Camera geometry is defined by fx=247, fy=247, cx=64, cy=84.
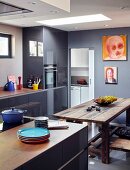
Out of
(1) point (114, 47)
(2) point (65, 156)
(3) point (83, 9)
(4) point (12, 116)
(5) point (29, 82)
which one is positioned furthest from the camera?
(1) point (114, 47)

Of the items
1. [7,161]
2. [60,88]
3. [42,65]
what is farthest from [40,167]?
[60,88]

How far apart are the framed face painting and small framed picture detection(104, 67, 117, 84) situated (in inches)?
11.5

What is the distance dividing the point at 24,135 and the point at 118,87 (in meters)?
4.85

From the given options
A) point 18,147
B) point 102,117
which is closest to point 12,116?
point 18,147

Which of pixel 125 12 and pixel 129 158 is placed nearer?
pixel 129 158

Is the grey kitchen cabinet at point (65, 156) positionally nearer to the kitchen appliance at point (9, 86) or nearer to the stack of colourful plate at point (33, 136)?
the stack of colourful plate at point (33, 136)

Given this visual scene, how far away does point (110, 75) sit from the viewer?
6.60 metres

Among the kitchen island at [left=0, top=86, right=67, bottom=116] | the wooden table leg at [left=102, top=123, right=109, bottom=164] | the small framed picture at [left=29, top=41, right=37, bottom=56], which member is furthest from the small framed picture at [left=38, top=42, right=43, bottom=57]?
the wooden table leg at [left=102, top=123, right=109, bottom=164]

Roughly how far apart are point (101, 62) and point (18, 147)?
512 cm

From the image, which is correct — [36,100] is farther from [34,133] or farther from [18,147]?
[18,147]

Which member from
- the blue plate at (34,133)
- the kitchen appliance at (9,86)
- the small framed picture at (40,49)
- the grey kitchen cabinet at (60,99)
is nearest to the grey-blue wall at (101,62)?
the grey kitchen cabinet at (60,99)

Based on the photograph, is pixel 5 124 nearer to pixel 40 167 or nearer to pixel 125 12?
pixel 40 167

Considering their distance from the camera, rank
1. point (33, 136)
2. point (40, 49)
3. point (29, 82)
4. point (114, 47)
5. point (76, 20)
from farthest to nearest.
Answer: point (114, 47)
point (29, 82)
point (40, 49)
point (76, 20)
point (33, 136)

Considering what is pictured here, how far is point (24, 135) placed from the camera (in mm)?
2064
